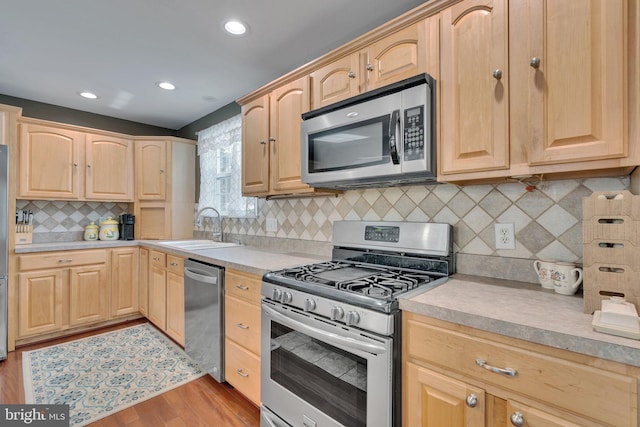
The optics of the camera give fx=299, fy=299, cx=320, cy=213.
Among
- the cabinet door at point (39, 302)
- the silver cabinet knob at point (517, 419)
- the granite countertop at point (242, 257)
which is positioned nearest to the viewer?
the silver cabinet knob at point (517, 419)

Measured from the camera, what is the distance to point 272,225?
268 centimetres

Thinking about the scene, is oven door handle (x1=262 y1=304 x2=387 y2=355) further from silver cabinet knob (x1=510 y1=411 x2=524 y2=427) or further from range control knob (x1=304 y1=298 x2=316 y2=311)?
silver cabinet knob (x1=510 y1=411 x2=524 y2=427)

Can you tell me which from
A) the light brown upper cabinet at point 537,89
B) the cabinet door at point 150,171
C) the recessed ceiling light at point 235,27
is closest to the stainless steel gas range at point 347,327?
the light brown upper cabinet at point 537,89

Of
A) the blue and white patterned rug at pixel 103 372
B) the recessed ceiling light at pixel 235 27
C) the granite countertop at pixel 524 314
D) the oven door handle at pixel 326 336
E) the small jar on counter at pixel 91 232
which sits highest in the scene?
the recessed ceiling light at pixel 235 27

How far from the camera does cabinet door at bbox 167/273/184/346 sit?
2494 mm

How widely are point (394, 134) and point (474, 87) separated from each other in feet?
1.21

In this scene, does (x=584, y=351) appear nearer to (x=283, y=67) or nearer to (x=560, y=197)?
(x=560, y=197)

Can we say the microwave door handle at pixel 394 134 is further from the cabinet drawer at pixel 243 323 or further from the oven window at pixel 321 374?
the cabinet drawer at pixel 243 323

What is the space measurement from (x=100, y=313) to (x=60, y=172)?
150 centimetres

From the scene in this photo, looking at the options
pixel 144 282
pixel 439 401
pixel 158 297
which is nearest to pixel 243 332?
pixel 439 401

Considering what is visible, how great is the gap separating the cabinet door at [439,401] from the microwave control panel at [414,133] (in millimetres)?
875

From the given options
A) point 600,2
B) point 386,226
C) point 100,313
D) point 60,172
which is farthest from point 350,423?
point 60,172

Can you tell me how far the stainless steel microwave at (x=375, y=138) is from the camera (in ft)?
4.45

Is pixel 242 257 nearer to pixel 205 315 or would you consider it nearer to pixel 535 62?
pixel 205 315
